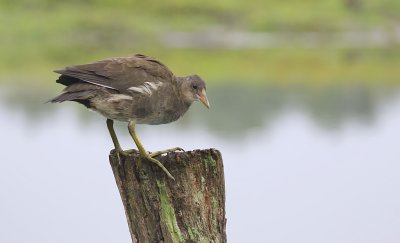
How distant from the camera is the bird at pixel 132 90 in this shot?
764 centimetres

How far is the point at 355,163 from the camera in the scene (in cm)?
2523

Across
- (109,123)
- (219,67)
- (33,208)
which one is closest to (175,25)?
(219,67)

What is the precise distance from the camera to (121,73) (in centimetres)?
782

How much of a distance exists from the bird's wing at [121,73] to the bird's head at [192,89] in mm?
114

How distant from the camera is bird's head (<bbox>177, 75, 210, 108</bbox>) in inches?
318

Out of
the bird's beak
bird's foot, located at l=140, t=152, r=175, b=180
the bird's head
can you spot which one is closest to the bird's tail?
bird's foot, located at l=140, t=152, r=175, b=180

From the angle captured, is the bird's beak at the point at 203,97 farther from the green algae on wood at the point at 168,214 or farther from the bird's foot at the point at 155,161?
the green algae on wood at the point at 168,214

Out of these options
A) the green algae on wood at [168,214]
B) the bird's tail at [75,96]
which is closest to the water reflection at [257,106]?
the bird's tail at [75,96]

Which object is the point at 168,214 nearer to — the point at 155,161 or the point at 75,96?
the point at 155,161

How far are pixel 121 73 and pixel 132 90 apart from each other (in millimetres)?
162

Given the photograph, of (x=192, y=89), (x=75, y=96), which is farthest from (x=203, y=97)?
(x=75, y=96)

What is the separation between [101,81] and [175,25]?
7115cm

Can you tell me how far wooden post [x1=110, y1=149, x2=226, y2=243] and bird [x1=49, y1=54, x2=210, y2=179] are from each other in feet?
0.82

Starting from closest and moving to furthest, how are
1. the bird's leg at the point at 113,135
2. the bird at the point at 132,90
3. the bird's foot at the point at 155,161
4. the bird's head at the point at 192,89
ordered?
the bird's foot at the point at 155,161
the bird at the point at 132,90
the bird's leg at the point at 113,135
the bird's head at the point at 192,89
